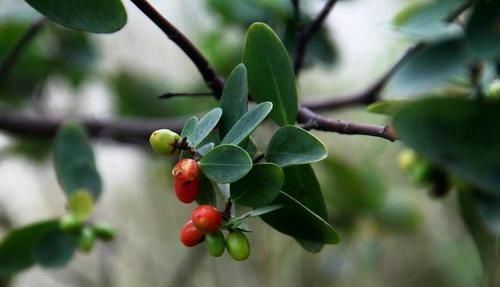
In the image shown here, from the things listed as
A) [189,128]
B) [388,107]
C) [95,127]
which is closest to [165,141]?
[189,128]

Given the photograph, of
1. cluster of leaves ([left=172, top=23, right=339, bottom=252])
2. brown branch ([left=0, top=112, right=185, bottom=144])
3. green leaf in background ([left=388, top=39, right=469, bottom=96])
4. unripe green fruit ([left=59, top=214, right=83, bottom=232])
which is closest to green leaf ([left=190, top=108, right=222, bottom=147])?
cluster of leaves ([left=172, top=23, right=339, bottom=252])

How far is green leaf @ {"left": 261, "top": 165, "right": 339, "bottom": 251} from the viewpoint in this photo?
1.17ft

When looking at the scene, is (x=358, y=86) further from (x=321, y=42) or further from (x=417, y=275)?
(x=321, y=42)

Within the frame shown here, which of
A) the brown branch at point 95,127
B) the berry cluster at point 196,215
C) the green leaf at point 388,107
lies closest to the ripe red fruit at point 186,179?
the berry cluster at point 196,215

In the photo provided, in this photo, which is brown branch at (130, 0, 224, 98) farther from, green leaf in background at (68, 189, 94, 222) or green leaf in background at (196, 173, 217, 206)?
green leaf in background at (68, 189, 94, 222)

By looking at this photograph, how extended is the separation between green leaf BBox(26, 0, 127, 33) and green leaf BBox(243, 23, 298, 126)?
3.0 inches

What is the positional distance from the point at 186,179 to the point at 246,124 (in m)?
0.04

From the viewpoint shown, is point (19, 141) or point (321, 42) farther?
point (19, 141)

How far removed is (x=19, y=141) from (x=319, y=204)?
84 centimetres

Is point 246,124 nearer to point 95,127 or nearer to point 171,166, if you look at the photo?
point 95,127

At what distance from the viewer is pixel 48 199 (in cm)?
160

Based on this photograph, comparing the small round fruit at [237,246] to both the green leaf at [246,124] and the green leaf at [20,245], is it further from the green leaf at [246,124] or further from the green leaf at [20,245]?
the green leaf at [20,245]

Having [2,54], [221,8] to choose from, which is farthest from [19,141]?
[221,8]

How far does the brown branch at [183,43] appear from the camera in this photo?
36 cm
